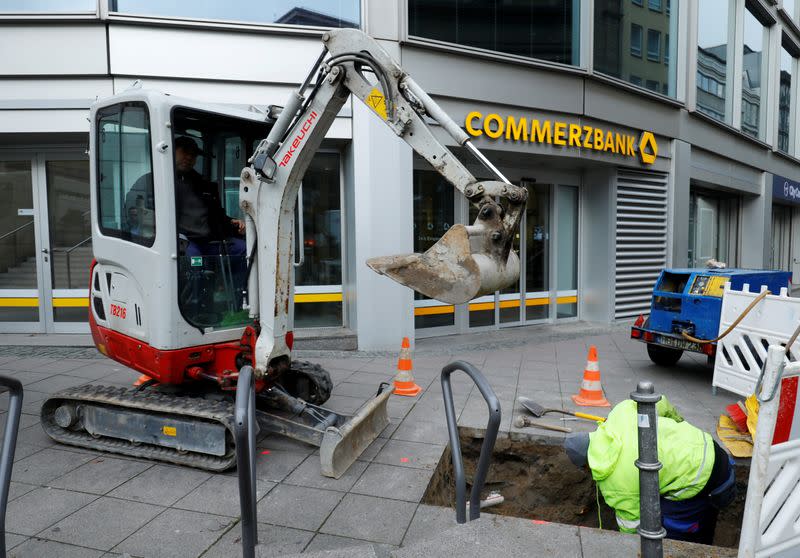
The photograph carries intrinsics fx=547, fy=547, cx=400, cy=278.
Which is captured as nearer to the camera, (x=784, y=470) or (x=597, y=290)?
(x=784, y=470)

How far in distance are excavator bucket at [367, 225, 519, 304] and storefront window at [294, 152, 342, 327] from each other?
596 cm

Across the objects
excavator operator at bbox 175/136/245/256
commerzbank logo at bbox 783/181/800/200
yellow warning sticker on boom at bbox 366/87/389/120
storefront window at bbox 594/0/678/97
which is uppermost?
storefront window at bbox 594/0/678/97

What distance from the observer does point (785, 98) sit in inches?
758

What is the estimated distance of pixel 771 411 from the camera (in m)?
2.37

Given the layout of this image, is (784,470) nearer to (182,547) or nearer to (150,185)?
(182,547)

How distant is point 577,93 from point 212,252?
762cm

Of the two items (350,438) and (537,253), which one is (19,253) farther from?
(537,253)

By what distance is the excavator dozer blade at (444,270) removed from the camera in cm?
333

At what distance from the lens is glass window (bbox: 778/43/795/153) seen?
18.7 metres

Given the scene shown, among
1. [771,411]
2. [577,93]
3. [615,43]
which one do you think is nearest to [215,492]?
[771,411]

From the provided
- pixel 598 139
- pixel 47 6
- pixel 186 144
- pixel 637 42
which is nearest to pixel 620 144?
pixel 598 139

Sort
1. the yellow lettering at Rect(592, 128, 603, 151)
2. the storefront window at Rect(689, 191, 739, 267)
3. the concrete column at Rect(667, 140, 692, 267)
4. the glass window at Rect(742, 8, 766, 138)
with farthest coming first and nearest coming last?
the glass window at Rect(742, 8, 766, 138), the storefront window at Rect(689, 191, 739, 267), the concrete column at Rect(667, 140, 692, 267), the yellow lettering at Rect(592, 128, 603, 151)

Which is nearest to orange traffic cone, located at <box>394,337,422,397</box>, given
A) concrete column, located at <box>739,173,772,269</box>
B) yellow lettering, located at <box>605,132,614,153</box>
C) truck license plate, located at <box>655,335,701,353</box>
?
truck license plate, located at <box>655,335,701,353</box>

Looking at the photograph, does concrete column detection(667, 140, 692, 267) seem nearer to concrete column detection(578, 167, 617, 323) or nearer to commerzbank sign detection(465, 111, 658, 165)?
commerzbank sign detection(465, 111, 658, 165)
